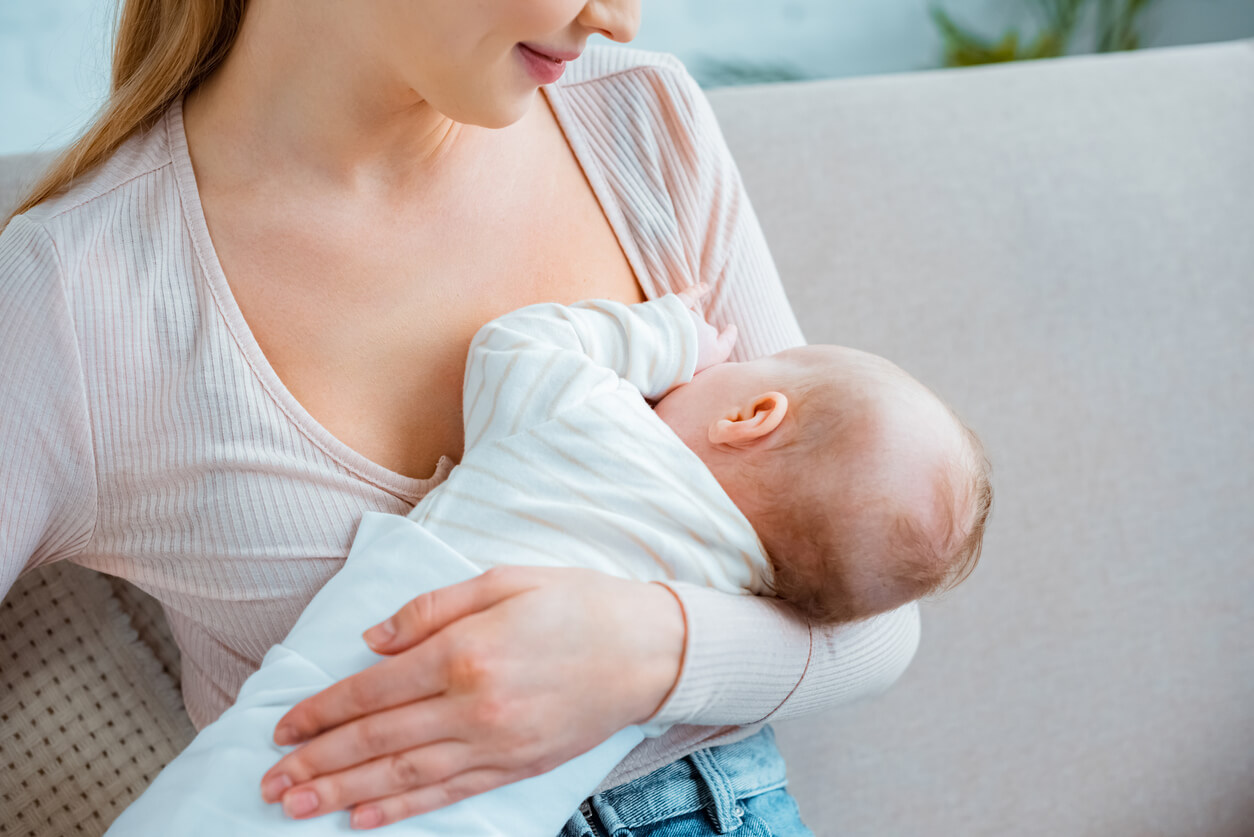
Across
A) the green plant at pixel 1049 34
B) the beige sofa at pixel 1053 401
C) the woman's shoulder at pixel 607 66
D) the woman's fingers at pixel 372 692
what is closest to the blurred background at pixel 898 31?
the green plant at pixel 1049 34

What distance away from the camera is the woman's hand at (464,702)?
0.78 m

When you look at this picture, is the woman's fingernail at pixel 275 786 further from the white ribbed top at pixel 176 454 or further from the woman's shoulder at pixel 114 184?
the woman's shoulder at pixel 114 184

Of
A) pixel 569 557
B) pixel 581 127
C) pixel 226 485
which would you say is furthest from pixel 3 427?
pixel 581 127

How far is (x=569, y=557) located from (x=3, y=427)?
53 cm

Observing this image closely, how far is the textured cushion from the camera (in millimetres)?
1541

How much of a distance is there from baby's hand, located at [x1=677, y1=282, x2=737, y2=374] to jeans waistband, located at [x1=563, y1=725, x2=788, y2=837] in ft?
1.42

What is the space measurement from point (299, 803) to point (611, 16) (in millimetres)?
706

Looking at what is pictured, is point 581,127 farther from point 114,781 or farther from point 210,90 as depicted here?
point 114,781

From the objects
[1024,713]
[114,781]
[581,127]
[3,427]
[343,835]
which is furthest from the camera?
[1024,713]

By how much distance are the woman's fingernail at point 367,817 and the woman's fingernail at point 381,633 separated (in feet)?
0.42

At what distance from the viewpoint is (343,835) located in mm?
779

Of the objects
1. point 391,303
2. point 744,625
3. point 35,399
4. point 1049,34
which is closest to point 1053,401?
point 744,625

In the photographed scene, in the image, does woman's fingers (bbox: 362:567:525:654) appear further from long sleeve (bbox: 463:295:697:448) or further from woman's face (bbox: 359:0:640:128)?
woman's face (bbox: 359:0:640:128)

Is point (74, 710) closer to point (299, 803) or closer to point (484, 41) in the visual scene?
point (299, 803)
